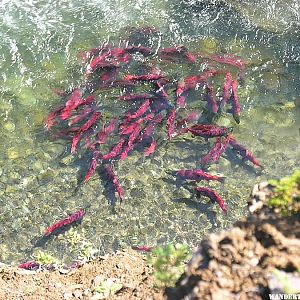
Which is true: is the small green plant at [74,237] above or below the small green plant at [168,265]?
below

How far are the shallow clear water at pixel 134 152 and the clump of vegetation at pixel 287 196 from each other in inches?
140

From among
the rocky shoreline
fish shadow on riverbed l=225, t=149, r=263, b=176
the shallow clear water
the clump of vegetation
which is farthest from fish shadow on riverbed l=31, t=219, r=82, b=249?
the clump of vegetation

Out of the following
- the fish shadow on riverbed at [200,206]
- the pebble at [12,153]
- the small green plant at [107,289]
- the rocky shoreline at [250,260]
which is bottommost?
the fish shadow on riverbed at [200,206]

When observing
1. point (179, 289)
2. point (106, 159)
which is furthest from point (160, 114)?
point (179, 289)

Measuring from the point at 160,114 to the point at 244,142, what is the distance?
162cm

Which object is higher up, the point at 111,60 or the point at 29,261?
the point at 111,60

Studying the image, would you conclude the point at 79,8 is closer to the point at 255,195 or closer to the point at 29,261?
the point at 29,261

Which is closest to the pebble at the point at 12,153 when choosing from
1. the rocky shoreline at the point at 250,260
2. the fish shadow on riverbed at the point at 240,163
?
the fish shadow on riverbed at the point at 240,163

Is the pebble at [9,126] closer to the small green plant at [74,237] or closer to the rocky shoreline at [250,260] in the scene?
the small green plant at [74,237]

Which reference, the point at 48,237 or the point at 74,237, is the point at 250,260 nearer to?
the point at 74,237

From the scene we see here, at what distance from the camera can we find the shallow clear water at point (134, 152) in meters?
6.77

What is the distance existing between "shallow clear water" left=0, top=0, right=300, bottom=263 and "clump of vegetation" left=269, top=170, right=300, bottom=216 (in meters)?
3.56

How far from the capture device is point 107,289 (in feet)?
13.8

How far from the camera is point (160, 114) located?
8.22 metres
